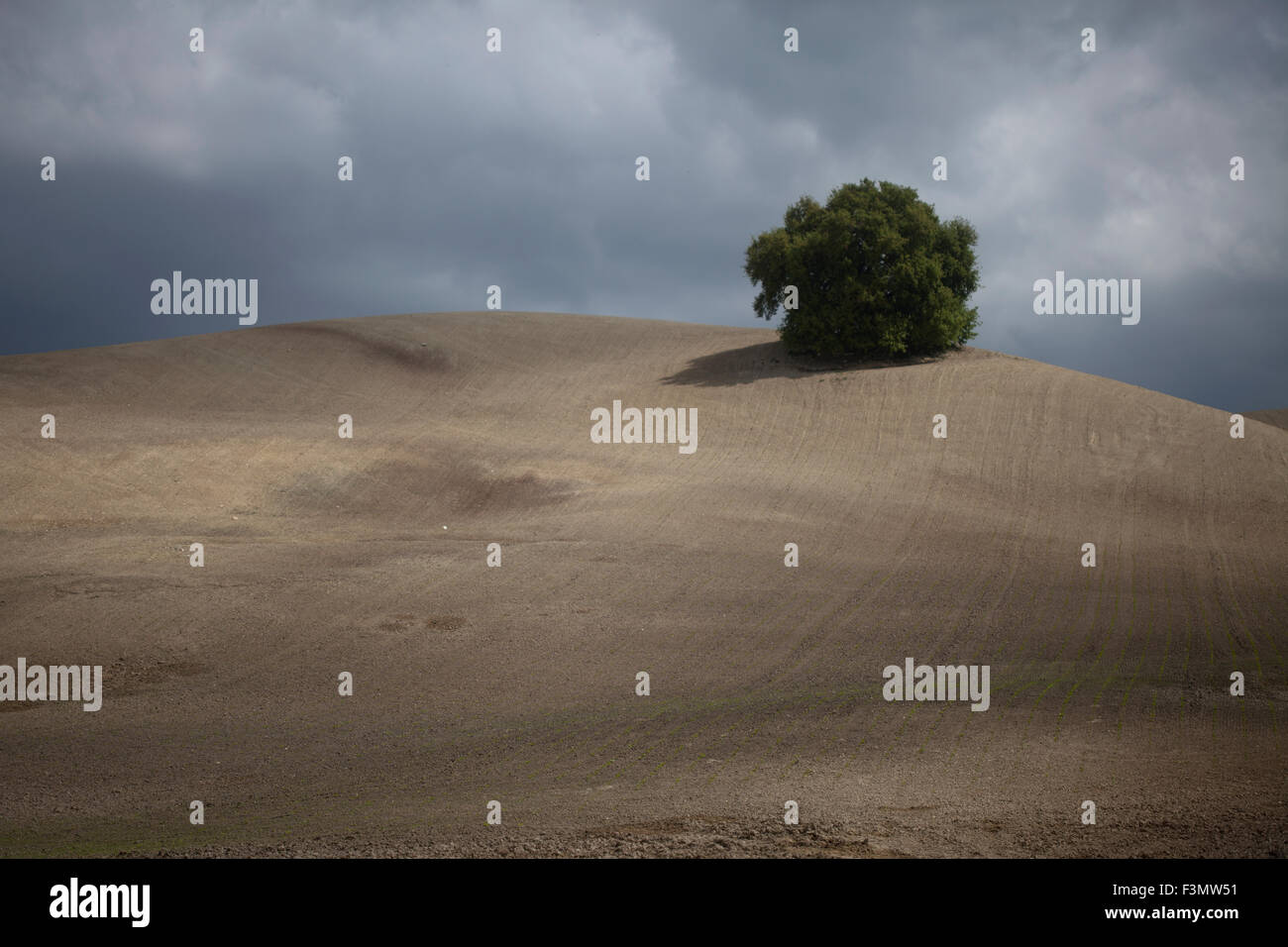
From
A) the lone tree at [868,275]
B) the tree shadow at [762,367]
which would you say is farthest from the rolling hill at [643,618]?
the lone tree at [868,275]

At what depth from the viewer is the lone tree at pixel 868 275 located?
42.5 meters

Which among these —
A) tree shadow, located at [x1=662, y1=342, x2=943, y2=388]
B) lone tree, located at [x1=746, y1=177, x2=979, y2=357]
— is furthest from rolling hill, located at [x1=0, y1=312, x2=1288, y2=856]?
lone tree, located at [x1=746, y1=177, x2=979, y2=357]

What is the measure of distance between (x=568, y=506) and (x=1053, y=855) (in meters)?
19.7

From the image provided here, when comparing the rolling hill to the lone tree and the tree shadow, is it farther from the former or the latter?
the lone tree

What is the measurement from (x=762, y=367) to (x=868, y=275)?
6.90 m

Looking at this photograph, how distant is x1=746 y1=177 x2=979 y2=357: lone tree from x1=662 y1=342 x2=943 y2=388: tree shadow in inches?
25.6

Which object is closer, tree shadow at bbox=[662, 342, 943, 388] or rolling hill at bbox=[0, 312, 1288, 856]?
rolling hill at bbox=[0, 312, 1288, 856]

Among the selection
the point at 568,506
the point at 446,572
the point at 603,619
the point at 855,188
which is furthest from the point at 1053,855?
the point at 855,188

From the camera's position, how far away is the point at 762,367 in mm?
44250

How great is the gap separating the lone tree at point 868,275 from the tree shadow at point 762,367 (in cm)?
65

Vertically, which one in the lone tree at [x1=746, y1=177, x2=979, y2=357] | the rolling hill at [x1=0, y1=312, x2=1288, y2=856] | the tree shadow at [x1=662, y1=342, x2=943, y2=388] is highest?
the lone tree at [x1=746, y1=177, x2=979, y2=357]

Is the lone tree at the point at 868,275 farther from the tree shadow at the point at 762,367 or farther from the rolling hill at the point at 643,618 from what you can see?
the rolling hill at the point at 643,618

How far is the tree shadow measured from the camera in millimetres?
42312

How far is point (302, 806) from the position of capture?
30.7 ft
